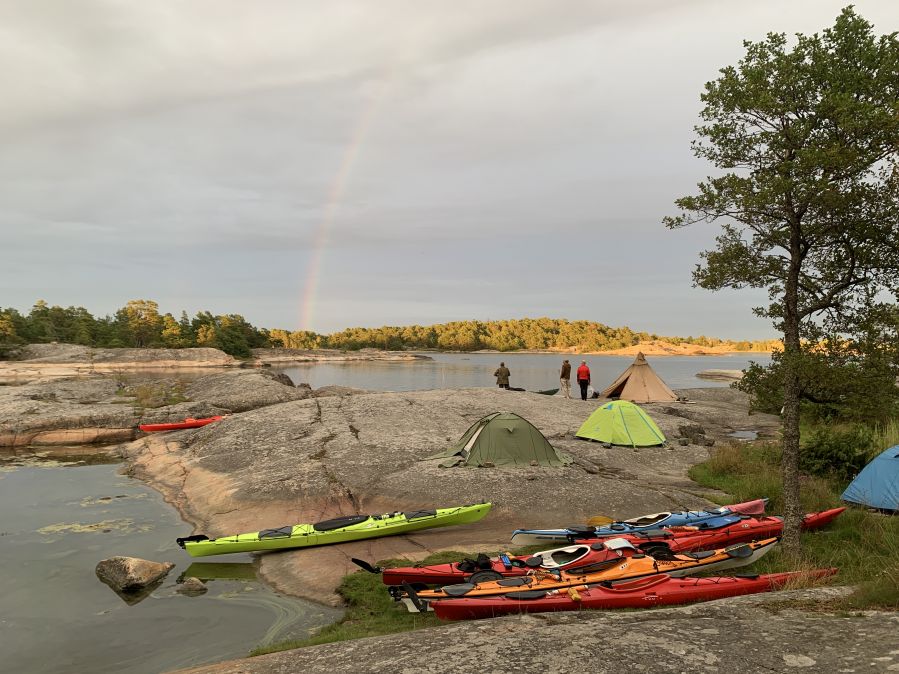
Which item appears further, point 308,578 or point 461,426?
point 461,426

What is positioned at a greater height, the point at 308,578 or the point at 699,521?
the point at 699,521

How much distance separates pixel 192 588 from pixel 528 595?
25.0 ft

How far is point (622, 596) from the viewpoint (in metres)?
8.41

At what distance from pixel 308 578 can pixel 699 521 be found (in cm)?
865

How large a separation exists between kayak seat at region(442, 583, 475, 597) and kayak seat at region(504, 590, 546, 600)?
616mm

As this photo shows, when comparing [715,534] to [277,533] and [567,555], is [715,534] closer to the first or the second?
[567,555]

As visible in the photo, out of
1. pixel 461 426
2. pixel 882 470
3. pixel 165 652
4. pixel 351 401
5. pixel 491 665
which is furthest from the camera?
pixel 351 401

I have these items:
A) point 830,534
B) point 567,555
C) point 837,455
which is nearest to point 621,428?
point 837,455

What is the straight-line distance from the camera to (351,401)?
93.7ft

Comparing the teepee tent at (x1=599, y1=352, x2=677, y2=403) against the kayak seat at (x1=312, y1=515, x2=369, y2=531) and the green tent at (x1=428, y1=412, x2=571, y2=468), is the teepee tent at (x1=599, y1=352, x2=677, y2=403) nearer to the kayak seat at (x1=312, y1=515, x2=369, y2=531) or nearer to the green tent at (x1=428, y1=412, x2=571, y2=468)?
the green tent at (x1=428, y1=412, x2=571, y2=468)

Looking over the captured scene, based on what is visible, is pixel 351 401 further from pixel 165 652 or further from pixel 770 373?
pixel 770 373

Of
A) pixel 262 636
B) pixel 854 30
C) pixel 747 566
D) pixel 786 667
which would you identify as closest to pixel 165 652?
pixel 262 636

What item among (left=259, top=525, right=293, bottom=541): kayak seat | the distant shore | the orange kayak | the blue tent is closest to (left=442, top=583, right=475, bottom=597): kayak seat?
the orange kayak

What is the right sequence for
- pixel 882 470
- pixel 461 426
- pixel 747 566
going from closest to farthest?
pixel 747 566, pixel 882 470, pixel 461 426
